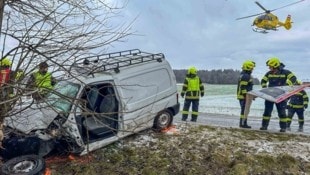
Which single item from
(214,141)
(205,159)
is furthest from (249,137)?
(205,159)

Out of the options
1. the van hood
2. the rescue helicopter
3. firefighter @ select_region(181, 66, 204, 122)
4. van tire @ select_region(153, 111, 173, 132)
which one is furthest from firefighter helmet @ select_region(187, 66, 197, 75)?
the rescue helicopter

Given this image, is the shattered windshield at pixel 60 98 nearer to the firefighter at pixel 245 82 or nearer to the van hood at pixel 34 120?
the van hood at pixel 34 120

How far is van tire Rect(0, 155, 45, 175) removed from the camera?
746 cm

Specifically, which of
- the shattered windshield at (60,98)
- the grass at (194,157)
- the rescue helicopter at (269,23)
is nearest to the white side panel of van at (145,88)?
the grass at (194,157)

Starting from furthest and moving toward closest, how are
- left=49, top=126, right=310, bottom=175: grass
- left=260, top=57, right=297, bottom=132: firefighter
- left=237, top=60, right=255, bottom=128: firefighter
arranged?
left=237, top=60, right=255, bottom=128: firefighter
left=260, top=57, right=297, bottom=132: firefighter
left=49, top=126, right=310, bottom=175: grass

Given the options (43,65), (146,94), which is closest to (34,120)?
(43,65)

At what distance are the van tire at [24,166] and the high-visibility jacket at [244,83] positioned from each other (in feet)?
20.7

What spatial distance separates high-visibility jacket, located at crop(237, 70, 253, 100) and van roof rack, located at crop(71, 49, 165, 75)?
256 centimetres

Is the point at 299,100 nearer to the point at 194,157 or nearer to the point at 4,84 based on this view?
the point at 194,157

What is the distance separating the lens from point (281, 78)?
11.4m

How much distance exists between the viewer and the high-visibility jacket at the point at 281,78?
11.4 meters

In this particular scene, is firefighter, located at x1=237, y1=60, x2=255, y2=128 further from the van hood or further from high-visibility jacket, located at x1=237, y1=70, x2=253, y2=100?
the van hood

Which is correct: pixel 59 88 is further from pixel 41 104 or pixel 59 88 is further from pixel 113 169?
pixel 113 169

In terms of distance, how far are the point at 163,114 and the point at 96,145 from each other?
214 centimetres
